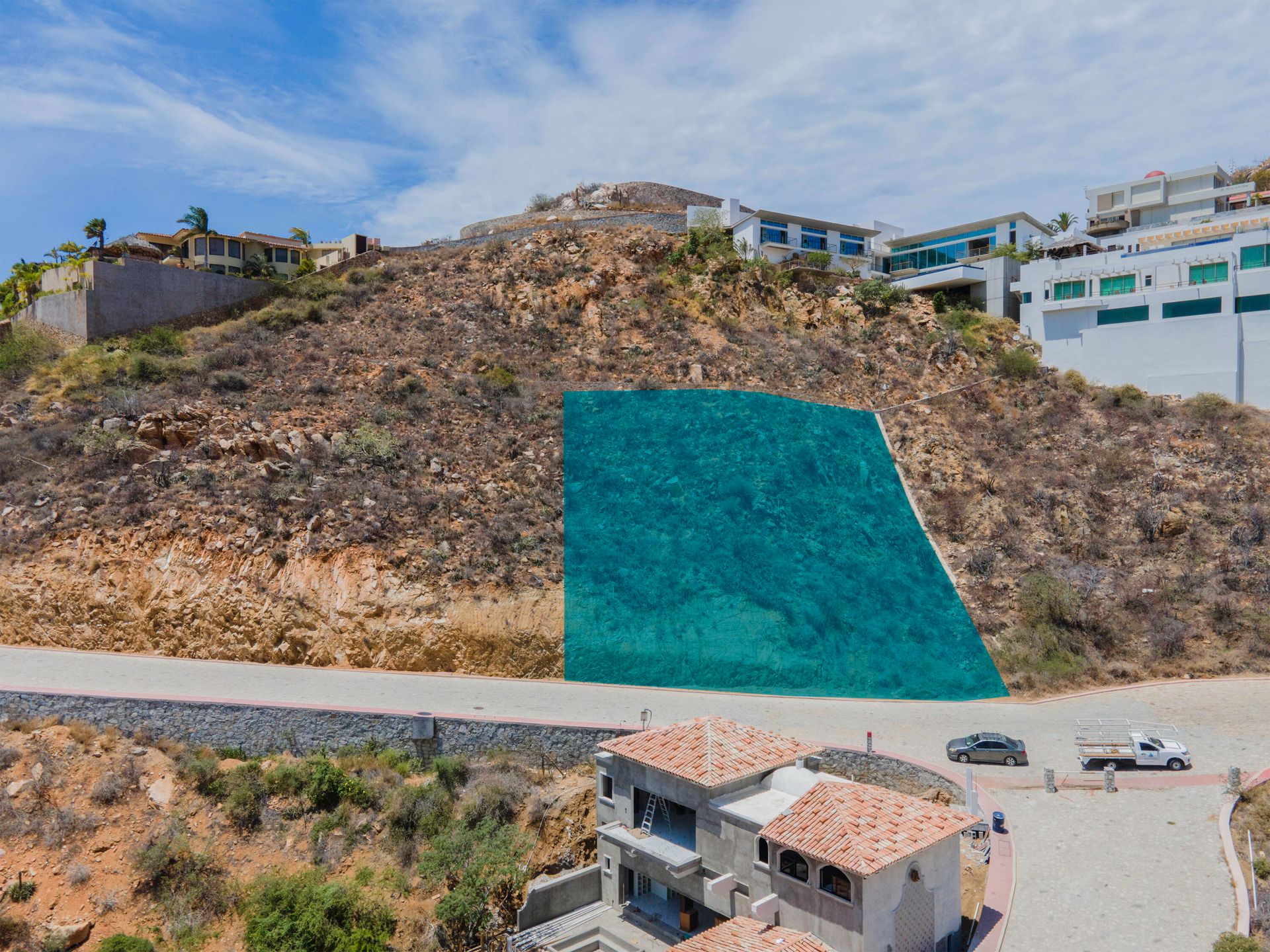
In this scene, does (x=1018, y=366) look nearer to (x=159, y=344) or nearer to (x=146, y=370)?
(x=146, y=370)

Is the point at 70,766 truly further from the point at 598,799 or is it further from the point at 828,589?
the point at 828,589

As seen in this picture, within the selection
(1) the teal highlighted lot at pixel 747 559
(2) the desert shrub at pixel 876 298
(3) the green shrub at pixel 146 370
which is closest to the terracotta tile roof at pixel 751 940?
(1) the teal highlighted lot at pixel 747 559

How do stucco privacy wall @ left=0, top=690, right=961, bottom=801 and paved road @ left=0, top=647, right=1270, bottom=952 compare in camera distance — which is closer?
paved road @ left=0, top=647, right=1270, bottom=952

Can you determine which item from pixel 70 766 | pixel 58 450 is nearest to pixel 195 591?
pixel 70 766

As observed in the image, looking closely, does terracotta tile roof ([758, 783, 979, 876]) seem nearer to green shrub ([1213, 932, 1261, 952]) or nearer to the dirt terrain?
green shrub ([1213, 932, 1261, 952])

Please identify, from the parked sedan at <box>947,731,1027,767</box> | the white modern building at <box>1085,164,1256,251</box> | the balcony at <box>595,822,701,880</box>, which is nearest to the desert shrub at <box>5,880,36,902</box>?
the balcony at <box>595,822,701,880</box>

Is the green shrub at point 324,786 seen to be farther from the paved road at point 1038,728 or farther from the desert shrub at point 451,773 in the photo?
the desert shrub at point 451,773
